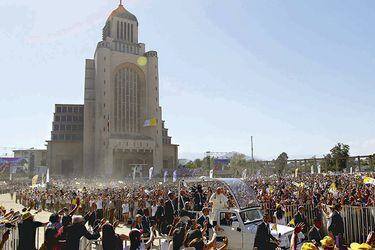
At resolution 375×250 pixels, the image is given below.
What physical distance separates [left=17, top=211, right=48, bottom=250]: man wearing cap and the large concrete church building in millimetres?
64213

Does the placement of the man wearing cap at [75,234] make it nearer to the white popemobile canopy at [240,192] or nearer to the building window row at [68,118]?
the white popemobile canopy at [240,192]

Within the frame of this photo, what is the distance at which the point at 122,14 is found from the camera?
84188 mm

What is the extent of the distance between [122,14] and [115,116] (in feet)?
83.0

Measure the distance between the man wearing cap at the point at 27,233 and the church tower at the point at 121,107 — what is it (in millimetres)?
63594

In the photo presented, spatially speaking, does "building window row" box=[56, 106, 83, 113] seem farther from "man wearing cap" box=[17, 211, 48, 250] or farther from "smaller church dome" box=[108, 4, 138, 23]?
"man wearing cap" box=[17, 211, 48, 250]

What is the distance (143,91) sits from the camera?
3194 inches

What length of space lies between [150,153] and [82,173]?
15.7 meters

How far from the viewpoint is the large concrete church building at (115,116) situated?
74.2 m

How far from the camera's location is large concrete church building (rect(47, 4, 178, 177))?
74250 mm

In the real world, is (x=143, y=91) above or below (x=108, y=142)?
above

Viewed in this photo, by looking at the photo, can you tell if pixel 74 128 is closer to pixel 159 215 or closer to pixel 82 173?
pixel 82 173

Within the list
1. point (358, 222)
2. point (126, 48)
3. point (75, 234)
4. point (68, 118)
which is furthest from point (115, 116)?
point (75, 234)

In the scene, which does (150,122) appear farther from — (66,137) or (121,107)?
(66,137)

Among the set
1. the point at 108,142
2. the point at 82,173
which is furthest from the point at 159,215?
the point at 82,173
